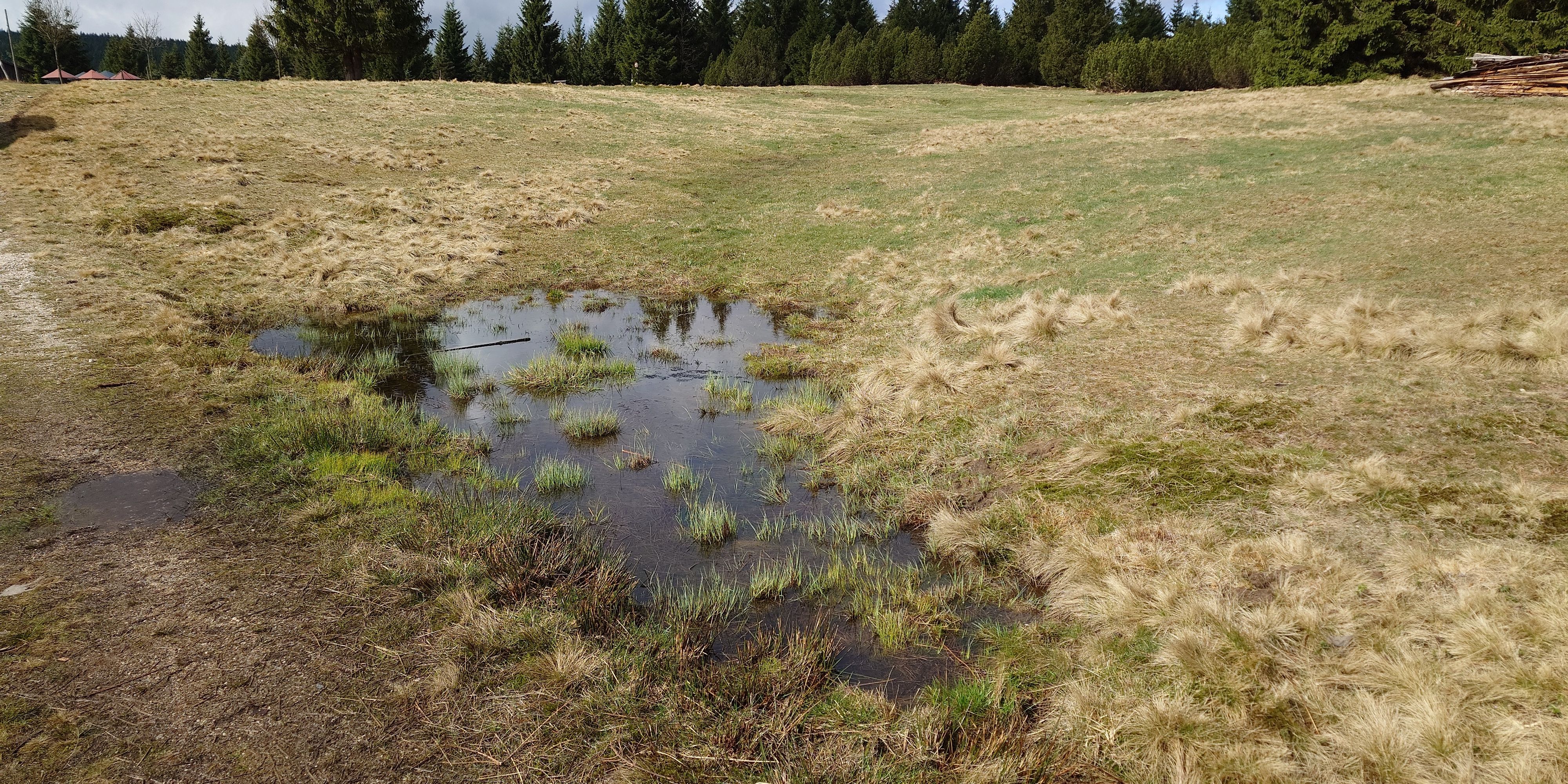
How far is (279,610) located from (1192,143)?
22818mm

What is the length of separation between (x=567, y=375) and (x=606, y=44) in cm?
6902

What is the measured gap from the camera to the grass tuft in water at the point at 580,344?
411 inches

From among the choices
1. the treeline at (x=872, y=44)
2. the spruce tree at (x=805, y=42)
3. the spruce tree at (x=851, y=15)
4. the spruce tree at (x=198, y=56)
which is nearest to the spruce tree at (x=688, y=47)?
the treeline at (x=872, y=44)

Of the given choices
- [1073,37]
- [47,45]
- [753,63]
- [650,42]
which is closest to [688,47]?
[650,42]

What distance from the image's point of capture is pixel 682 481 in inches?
266

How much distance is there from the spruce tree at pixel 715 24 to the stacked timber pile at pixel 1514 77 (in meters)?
62.2

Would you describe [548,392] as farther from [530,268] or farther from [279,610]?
[530,268]

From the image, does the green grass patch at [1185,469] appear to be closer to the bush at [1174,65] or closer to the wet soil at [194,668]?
the wet soil at [194,668]

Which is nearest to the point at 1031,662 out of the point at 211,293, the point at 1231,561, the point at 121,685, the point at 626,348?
the point at 1231,561

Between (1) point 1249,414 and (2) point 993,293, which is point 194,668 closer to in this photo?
(1) point 1249,414

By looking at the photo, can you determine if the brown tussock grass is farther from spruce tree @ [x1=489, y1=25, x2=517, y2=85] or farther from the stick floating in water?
spruce tree @ [x1=489, y1=25, x2=517, y2=85]

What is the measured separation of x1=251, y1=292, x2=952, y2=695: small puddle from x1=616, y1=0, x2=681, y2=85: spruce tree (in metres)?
56.7

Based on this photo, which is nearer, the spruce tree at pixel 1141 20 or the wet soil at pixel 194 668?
the wet soil at pixel 194 668

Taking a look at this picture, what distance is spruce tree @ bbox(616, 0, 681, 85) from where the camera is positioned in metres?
63.5
